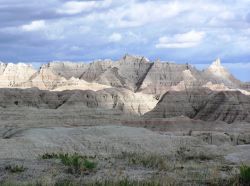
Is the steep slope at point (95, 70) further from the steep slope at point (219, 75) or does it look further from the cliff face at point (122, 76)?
the steep slope at point (219, 75)

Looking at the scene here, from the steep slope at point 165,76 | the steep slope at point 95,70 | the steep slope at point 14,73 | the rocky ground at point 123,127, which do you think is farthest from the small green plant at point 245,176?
the steep slope at point 95,70

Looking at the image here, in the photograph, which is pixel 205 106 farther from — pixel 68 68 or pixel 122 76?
pixel 68 68

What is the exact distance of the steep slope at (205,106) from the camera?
11844 centimetres

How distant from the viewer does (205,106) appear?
126 m

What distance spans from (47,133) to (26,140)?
10.4m

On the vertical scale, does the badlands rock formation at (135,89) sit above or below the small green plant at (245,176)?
above

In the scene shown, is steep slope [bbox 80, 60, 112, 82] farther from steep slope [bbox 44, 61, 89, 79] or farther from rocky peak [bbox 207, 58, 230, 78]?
rocky peak [bbox 207, 58, 230, 78]

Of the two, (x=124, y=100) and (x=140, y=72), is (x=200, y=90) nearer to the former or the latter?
(x=124, y=100)

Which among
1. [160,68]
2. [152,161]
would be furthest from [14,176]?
[160,68]

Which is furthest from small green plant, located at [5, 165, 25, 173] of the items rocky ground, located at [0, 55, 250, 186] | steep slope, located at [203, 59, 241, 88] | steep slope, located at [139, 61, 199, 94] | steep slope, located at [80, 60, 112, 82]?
steep slope, located at [80, 60, 112, 82]

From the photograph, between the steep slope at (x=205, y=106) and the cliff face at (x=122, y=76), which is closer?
the steep slope at (x=205, y=106)

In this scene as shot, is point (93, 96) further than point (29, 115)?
Yes

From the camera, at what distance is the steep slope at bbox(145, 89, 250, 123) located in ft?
389

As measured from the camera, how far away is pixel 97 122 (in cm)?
9581
